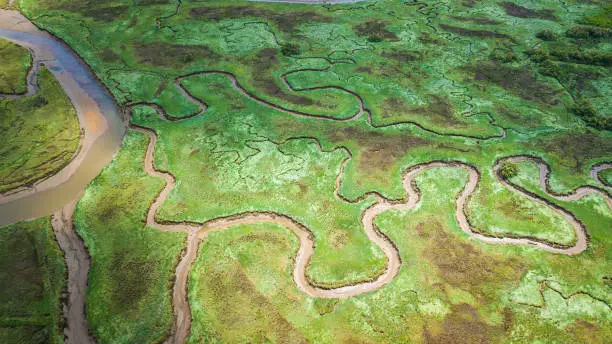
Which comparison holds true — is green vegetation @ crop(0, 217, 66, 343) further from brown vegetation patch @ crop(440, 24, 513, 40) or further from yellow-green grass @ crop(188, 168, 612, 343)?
brown vegetation patch @ crop(440, 24, 513, 40)

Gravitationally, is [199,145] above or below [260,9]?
below

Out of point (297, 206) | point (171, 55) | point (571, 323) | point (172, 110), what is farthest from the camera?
point (171, 55)

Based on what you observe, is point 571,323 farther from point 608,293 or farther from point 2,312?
point 2,312

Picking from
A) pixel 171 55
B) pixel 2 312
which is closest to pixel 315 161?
pixel 2 312

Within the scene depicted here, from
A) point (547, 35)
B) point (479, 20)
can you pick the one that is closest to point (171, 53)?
point (479, 20)

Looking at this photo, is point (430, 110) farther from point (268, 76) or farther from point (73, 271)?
point (73, 271)

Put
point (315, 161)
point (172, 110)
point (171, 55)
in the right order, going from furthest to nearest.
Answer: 1. point (171, 55)
2. point (172, 110)
3. point (315, 161)

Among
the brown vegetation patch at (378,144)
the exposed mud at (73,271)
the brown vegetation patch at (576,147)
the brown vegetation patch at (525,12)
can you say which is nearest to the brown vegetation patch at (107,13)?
the exposed mud at (73,271)

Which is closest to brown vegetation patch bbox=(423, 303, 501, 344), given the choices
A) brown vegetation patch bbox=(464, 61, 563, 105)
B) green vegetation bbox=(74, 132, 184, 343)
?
green vegetation bbox=(74, 132, 184, 343)

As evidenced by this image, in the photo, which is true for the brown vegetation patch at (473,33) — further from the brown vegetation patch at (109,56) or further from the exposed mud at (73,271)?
the exposed mud at (73,271)
